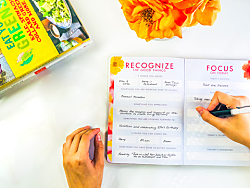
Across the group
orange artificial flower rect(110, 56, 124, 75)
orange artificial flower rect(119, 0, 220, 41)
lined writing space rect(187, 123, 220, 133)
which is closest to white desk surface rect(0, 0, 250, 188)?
orange artificial flower rect(110, 56, 124, 75)

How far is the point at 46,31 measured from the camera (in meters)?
0.50

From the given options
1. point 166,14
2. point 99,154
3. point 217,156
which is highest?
point 166,14

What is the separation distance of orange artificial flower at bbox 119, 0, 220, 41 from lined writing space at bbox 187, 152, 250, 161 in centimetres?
39

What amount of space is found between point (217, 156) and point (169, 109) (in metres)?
0.21

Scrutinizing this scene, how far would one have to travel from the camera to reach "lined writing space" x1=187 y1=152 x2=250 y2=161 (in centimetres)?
54

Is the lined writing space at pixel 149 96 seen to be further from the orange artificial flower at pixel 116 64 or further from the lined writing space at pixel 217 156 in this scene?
the lined writing space at pixel 217 156

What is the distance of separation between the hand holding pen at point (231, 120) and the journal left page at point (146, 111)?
0.28 ft

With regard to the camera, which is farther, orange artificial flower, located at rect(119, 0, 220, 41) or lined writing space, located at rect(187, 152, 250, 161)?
lined writing space, located at rect(187, 152, 250, 161)

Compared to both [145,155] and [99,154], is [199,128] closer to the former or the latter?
[145,155]

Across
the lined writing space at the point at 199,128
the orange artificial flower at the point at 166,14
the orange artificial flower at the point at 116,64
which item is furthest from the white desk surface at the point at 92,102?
the orange artificial flower at the point at 166,14

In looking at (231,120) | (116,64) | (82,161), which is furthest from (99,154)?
(231,120)

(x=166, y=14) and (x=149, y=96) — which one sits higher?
(x=166, y=14)

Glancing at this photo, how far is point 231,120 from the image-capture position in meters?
0.49

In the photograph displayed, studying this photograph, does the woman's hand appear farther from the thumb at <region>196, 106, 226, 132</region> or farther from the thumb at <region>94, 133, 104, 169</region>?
the thumb at <region>196, 106, 226, 132</region>
